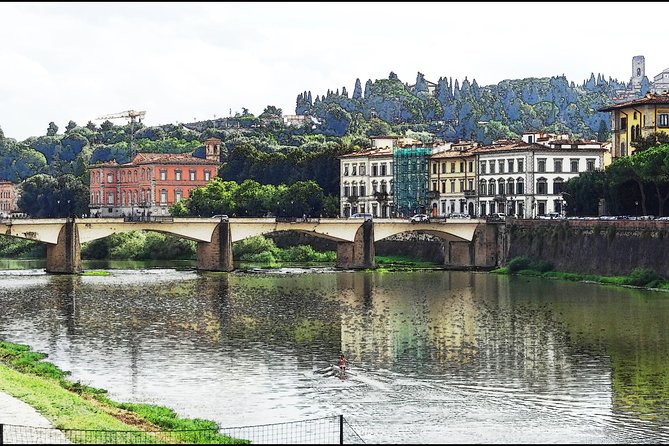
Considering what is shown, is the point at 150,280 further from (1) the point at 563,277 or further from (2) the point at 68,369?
(2) the point at 68,369

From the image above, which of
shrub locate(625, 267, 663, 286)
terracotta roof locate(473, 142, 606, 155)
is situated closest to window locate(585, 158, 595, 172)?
terracotta roof locate(473, 142, 606, 155)

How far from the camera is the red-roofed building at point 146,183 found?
148 m

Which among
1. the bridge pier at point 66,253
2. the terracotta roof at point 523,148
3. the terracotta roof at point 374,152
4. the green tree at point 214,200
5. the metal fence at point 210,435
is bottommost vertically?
the metal fence at point 210,435

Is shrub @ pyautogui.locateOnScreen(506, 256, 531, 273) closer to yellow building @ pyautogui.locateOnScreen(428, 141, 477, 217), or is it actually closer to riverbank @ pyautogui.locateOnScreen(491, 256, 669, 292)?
riverbank @ pyautogui.locateOnScreen(491, 256, 669, 292)

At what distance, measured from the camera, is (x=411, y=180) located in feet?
395

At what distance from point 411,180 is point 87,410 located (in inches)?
3462

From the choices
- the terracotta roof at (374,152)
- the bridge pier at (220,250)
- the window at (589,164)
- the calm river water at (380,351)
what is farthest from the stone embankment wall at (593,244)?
the terracotta roof at (374,152)

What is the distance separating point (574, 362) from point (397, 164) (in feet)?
249

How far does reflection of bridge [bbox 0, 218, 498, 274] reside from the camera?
88.4 meters

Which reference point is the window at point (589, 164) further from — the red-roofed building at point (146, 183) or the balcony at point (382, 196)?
the red-roofed building at point (146, 183)

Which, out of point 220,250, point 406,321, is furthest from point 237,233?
point 406,321

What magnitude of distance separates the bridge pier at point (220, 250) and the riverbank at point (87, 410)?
5037 cm

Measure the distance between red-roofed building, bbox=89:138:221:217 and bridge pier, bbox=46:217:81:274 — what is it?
55.2 meters

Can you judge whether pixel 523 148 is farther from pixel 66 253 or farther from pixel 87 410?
pixel 87 410
